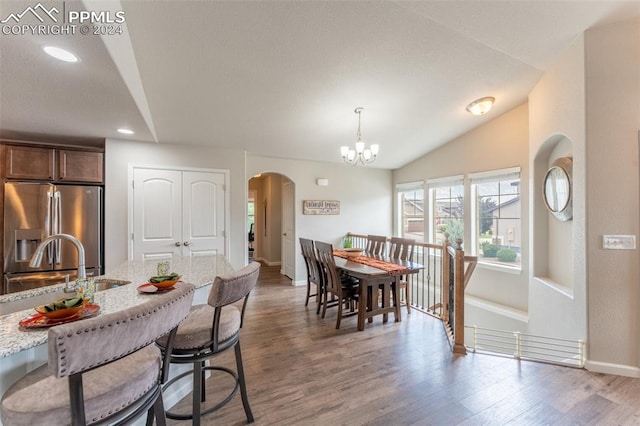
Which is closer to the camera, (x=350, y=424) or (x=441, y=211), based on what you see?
(x=350, y=424)

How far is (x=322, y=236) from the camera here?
5.57 m

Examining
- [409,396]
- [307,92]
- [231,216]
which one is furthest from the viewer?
[231,216]

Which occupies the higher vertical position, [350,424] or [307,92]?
[307,92]

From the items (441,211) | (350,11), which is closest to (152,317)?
(350,11)

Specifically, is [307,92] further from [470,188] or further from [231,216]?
[470,188]

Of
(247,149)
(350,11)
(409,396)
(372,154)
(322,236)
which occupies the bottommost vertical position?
(409,396)

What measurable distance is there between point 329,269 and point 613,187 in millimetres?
2831

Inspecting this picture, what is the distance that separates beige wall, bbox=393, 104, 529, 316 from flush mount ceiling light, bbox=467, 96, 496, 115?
0.35 m

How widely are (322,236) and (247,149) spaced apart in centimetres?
225

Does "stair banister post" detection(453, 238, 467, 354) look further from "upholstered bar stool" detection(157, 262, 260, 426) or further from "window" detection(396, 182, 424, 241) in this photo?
"window" detection(396, 182, 424, 241)

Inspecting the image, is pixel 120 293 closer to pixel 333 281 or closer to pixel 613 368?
pixel 333 281

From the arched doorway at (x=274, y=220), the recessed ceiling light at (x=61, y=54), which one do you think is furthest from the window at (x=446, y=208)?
the recessed ceiling light at (x=61, y=54)

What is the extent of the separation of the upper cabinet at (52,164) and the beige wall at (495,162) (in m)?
5.41

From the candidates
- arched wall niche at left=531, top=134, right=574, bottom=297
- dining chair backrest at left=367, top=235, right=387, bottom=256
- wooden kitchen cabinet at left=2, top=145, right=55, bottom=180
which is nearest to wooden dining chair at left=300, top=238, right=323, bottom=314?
dining chair backrest at left=367, top=235, right=387, bottom=256
